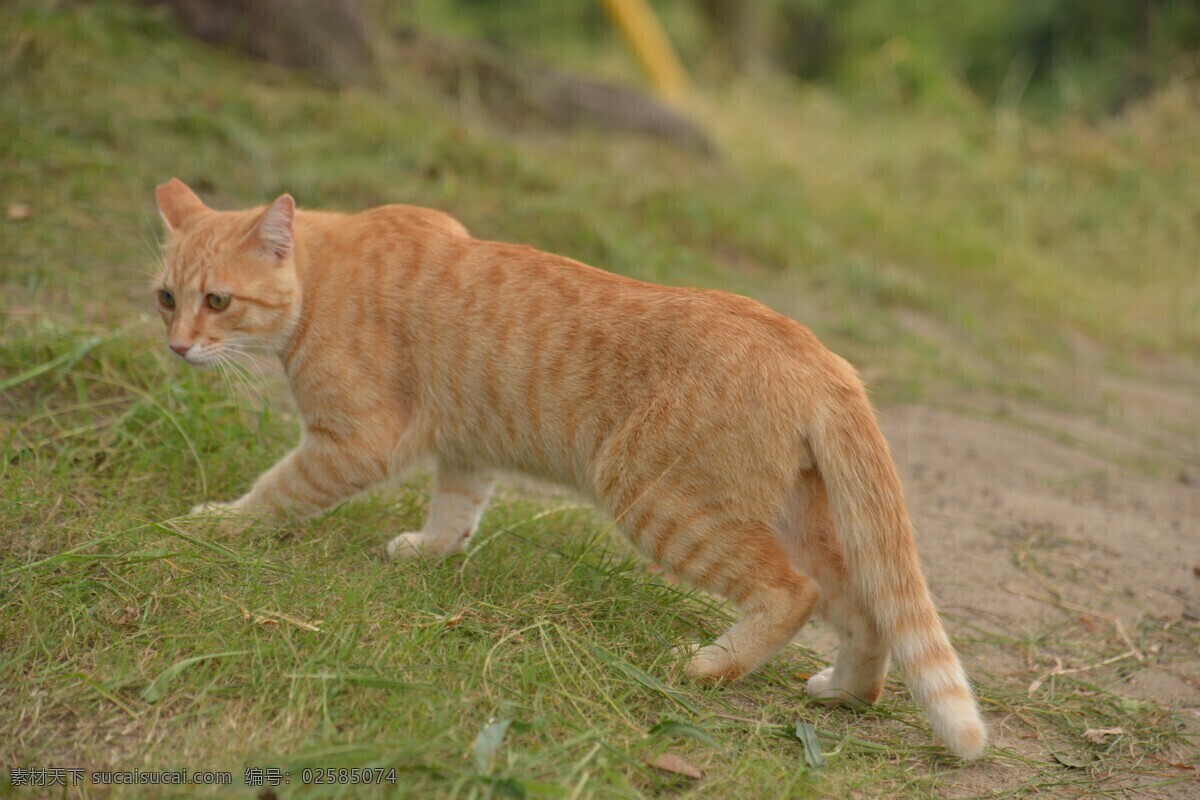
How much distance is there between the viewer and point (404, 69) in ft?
25.6

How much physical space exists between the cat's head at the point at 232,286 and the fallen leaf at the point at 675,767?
5.81ft

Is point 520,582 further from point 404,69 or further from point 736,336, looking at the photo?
point 404,69

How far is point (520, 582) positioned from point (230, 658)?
876 mm

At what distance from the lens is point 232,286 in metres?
3.30

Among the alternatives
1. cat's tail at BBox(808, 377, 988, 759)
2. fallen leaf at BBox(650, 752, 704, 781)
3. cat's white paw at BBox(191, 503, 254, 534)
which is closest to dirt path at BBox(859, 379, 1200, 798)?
cat's tail at BBox(808, 377, 988, 759)

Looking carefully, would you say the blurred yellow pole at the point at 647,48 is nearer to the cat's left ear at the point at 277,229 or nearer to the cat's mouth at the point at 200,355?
the cat's left ear at the point at 277,229

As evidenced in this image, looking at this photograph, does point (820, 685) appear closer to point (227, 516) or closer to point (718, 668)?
point (718, 668)

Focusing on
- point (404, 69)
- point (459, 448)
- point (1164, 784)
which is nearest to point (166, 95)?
point (404, 69)

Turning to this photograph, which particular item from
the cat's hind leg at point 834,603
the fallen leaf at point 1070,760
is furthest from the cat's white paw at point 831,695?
the fallen leaf at point 1070,760

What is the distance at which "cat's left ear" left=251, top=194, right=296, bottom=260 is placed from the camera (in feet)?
10.7

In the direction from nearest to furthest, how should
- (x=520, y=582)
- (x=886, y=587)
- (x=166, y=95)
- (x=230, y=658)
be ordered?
(x=230, y=658) → (x=886, y=587) → (x=520, y=582) → (x=166, y=95)

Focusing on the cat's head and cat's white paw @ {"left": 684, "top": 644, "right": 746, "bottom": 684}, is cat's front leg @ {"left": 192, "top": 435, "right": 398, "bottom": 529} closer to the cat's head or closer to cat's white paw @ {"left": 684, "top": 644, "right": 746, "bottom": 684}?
the cat's head

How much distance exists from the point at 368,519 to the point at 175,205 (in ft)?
A: 3.93

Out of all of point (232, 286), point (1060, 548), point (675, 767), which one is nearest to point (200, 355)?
point (232, 286)
